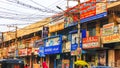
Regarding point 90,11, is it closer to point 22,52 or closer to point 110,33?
Answer: point 110,33

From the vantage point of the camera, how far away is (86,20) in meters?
36.1

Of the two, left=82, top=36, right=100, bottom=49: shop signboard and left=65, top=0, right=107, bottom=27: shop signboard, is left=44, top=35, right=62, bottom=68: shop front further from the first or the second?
left=82, top=36, right=100, bottom=49: shop signboard

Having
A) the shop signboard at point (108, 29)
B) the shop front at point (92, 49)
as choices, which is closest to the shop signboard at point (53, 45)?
the shop front at point (92, 49)

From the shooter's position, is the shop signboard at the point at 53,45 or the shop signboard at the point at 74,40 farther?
the shop signboard at the point at 53,45

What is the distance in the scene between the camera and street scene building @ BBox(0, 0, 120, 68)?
106 ft

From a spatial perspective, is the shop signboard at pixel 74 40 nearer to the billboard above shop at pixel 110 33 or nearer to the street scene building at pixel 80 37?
the street scene building at pixel 80 37

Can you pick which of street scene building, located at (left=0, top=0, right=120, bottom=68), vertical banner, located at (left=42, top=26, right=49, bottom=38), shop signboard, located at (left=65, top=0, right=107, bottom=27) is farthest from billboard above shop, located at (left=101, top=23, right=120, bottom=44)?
vertical banner, located at (left=42, top=26, right=49, bottom=38)

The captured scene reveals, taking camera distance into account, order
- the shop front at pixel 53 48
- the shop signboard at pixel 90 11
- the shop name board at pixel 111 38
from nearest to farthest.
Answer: the shop name board at pixel 111 38
the shop signboard at pixel 90 11
the shop front at pixel 53 48

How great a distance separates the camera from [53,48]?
44719mm

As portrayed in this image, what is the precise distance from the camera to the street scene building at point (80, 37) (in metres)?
32.2

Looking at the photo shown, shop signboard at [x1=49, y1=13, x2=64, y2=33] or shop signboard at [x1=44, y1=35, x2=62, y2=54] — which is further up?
shop signboard at [x1=49, y1=13, x2=64, y2=33]

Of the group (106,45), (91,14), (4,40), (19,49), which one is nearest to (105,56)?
(106,45)

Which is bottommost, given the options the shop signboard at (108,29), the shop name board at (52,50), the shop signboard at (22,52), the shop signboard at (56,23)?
the shop signboard at (22,52)

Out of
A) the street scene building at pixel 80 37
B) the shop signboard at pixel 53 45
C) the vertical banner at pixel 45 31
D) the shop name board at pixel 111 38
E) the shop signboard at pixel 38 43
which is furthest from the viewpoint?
the shop signboard at pixel 38 43
